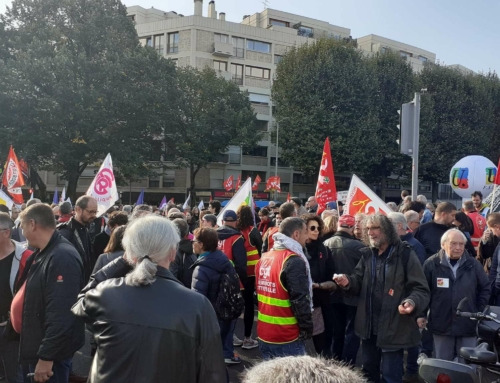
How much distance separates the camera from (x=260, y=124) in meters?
44.1

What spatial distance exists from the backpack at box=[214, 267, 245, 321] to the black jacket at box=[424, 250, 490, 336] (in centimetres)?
205

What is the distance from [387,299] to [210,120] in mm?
31385

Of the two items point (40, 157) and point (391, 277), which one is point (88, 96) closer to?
point (40, 157)

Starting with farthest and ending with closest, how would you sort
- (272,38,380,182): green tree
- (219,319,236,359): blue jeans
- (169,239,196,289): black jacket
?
1. (272,38,380,182): green tree
2. (169,239,196,289): black jacket
3. (219,319,236,359): blue jeans

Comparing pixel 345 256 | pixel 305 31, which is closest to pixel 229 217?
pixel 345 256

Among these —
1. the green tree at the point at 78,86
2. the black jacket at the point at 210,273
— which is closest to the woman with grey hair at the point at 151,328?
the black jacket at the point at 210,273

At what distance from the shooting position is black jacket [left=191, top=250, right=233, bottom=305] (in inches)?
197

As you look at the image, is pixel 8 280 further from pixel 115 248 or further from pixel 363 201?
pixel 363 201

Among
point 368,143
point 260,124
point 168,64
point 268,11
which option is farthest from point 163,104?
point 268,11

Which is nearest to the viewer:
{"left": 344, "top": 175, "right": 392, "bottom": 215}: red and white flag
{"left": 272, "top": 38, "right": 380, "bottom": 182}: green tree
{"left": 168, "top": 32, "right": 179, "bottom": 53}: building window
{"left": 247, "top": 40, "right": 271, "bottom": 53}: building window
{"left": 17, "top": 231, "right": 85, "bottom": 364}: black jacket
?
{"left": 17, "top": 231, "right": 85, "bottom": 364}: black jacket

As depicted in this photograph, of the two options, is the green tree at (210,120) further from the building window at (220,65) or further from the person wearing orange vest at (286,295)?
the person wearing orange vest at (286,295)

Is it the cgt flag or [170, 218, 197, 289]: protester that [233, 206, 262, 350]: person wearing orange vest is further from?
the cgt flag

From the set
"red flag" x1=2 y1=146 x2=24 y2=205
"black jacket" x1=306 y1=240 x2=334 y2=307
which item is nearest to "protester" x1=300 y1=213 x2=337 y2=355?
"black jacket" x1=306 y1=240 x2=334 y2=307

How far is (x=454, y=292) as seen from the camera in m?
4.87
